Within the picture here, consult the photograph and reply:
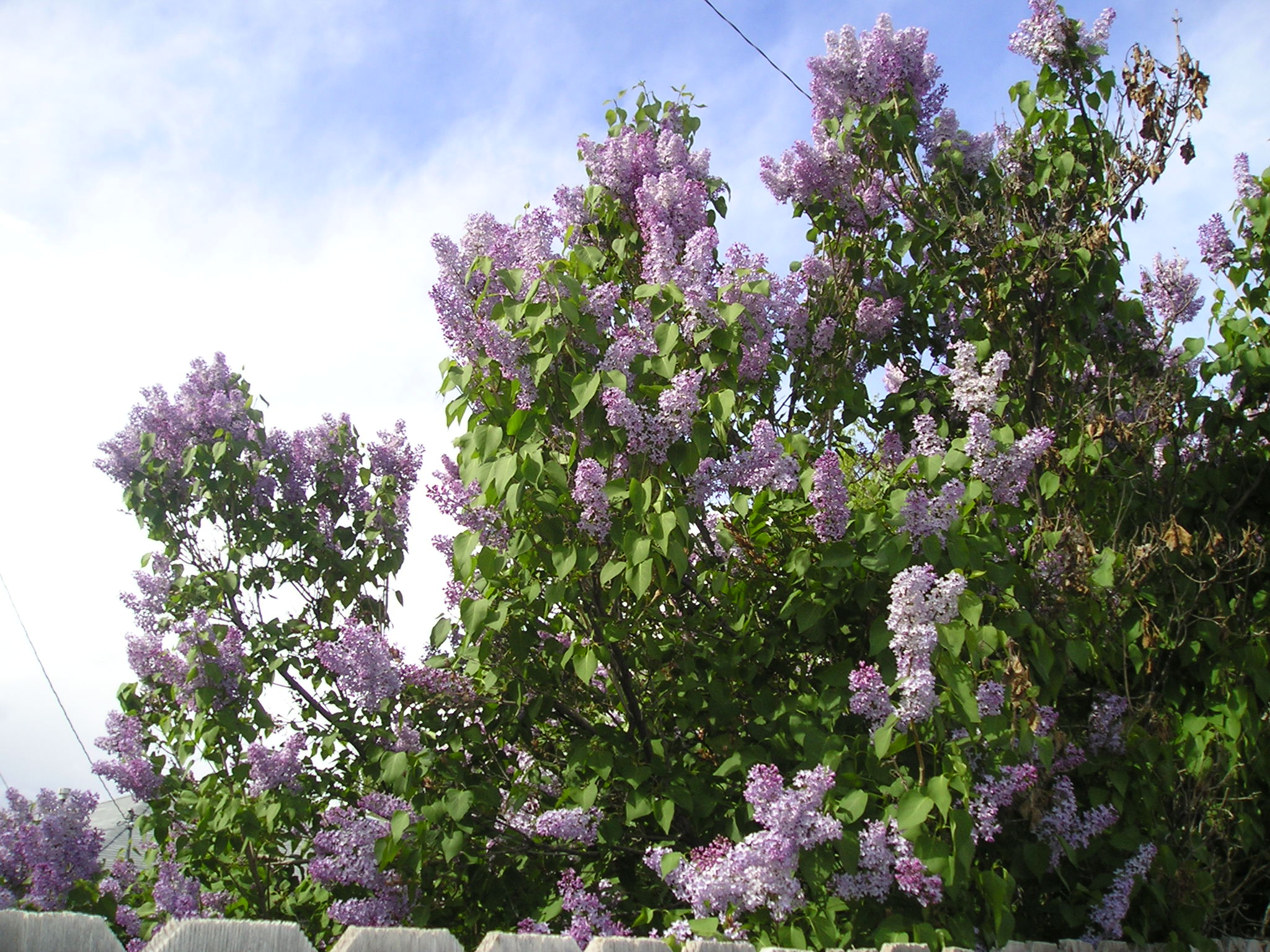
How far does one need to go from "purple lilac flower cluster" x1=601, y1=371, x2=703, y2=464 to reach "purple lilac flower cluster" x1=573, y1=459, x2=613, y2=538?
133 millimetres

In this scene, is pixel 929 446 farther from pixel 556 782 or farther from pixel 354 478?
pixel 354 478

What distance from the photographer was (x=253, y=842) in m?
3.31

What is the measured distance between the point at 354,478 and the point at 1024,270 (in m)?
2.76

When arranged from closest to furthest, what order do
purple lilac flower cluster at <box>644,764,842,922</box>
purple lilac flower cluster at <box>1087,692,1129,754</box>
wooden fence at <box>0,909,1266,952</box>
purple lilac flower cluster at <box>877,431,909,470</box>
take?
1. wooden fence at <box>0,909,1266,952</box>
2. purple lilac flower cluster at <box>644,764,842,922</box>
3. purple lilac flower cluster at <box>1087,692,1129,754</box>
4. purple lilac flower cluster at <box>877,431,909,470</box>

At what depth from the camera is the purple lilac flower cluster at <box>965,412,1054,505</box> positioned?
9.28 feet

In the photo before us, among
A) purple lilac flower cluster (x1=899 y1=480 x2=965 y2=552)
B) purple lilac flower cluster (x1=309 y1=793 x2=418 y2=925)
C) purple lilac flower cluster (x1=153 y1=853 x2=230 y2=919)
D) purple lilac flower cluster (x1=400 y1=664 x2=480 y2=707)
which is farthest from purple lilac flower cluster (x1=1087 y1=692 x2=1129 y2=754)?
purple lilac flower cluster (x1=153 y1=853 x2=230 y2=919)

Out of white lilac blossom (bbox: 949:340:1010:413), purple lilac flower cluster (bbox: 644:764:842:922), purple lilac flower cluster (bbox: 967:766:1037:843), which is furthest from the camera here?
white lilac blossom (bbox: 949:340:1010:413)

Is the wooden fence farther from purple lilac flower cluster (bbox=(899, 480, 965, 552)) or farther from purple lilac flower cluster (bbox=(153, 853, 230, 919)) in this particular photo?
purple lilac flower cluster (bbox=(153, 853, 230, 919))

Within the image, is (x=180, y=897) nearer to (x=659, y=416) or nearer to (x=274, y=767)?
(x=274, y=767)

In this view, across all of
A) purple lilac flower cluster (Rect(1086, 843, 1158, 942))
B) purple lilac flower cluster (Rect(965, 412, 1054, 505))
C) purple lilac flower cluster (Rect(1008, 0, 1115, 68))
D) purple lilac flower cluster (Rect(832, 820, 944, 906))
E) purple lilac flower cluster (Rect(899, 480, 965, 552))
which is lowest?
purple lilac flower cluster (Rect(1086, 843, 1158, 942))

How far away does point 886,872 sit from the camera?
2.36m

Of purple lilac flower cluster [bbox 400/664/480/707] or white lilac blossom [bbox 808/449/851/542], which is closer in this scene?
white lilac blossom [bbox 808/449/851/542]

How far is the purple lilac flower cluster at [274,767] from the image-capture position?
3264 mm

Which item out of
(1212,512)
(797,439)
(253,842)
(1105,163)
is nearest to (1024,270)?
(1105,163)
